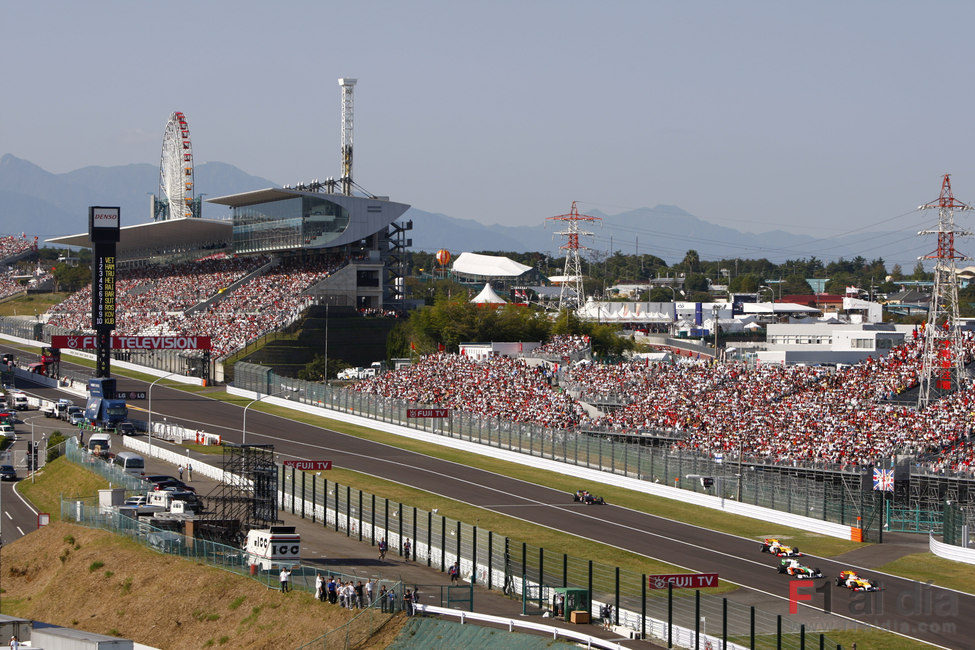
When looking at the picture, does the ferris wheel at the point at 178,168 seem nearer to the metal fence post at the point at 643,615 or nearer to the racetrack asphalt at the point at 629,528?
the racetrack asphalt at the point at 629,528

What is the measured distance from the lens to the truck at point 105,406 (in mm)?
75062

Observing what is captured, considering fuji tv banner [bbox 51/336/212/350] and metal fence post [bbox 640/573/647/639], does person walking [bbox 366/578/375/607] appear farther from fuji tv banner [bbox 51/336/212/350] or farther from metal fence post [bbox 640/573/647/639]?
fuji tv banner [bbox 51/336/212/350]

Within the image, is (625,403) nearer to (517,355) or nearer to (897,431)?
(897,431)

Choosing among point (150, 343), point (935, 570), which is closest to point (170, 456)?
point (150, 343)

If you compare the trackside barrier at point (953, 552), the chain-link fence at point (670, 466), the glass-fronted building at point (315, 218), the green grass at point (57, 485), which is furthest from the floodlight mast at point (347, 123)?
the trackside barrier at point (953, 552)

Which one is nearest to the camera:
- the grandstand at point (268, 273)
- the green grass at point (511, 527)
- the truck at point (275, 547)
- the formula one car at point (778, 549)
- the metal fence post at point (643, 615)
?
the metal fence post at point (643, 615)

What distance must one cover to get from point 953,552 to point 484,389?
136ft

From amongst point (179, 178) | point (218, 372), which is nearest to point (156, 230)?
point (179, 178)

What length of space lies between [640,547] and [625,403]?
89.0 ft

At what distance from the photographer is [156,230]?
13962 cm

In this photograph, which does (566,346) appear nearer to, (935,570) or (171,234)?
(935,570)

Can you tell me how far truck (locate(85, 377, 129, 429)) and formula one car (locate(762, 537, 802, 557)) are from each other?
43977 millimetres

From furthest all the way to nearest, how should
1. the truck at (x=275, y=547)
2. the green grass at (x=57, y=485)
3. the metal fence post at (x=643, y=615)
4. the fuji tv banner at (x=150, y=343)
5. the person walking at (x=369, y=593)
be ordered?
1. the fuji tv banner at (x=150, y=343)
2. the green grass at (x=57, y=485)
3. the truck at (x=275, y=547)
4. the person walking at (x=369, y=593)
5. the metal fence post at (x=643, y=615)

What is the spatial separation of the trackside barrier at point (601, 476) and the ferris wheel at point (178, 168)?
221 ft
